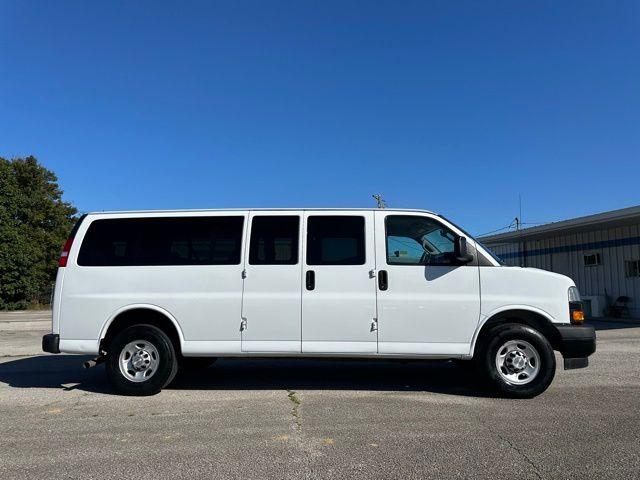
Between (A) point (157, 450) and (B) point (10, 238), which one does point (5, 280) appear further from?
(A) point (157, 450)

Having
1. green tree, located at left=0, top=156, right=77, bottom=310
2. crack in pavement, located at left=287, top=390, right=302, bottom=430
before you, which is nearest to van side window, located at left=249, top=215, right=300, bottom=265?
crack in pavement, located at left=287, top=390, right=302, bottom=430

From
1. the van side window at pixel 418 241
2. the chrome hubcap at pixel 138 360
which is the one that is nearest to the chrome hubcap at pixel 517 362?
the van side window at pixel 418 241

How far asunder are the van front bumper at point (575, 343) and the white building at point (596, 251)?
41.2 feet

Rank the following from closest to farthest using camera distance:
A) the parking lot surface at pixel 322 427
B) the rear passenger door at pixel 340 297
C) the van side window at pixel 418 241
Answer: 1. the parking lot surface at pixel 322 427
2. the rear passenger door at pixel 340 297
3. the van side window at pixel 418 241

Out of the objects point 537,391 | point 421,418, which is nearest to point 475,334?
point 537,391

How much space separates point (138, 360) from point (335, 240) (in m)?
2.98

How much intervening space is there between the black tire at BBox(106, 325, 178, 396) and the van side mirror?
379cm

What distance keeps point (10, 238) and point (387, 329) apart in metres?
30.9

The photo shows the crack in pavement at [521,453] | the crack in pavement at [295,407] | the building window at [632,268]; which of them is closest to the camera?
the crack in pavement at [521,453]

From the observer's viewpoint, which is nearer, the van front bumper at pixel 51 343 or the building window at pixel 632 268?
the van front bumper at pixel 51 343

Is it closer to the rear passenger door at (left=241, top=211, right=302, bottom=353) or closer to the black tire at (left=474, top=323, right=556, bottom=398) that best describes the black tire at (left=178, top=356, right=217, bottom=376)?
the rear passenger door at (left=241, top=211, right=302, bottom=353)

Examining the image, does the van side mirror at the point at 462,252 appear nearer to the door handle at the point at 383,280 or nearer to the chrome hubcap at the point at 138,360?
the door handle at the point at 383,280

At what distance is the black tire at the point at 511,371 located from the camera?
6.19m

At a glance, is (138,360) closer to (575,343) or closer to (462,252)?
(462,252)
